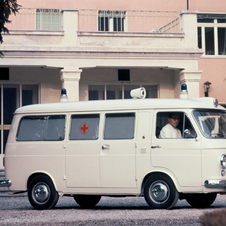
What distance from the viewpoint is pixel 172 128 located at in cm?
998

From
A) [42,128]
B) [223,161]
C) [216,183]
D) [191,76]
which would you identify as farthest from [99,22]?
[216,183]

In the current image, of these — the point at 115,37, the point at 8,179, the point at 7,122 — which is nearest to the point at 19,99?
the point at 7,122

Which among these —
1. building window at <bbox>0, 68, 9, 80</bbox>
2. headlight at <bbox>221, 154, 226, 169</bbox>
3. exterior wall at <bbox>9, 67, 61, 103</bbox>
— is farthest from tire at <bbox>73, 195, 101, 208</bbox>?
building window at <bbox>0, 68, 9, 80</bbox>

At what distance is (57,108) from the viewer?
10.9m

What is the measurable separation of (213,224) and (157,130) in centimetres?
672

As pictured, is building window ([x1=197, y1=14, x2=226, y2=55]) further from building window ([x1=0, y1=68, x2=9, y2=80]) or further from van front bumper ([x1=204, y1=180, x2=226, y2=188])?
van front bumper ([x1=204, y1=180, x2=226, y2=188])

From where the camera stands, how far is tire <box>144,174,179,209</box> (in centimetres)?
948

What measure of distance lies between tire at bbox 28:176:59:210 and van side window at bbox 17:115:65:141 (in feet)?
2.73

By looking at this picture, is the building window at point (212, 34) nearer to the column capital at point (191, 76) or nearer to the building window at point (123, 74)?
the column capital at point (191, 76)

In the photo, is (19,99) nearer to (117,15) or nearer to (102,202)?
(117,15)

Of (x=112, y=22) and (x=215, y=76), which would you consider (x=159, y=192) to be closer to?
(x=215, y=76)

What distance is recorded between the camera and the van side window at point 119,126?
1016 cm

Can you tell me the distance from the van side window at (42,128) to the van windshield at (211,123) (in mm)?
2738

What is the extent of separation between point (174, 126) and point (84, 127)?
1.79m
